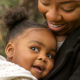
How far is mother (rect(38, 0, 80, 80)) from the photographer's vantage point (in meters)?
2.19

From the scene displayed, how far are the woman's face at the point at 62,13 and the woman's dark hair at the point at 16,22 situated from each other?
0.80 ft

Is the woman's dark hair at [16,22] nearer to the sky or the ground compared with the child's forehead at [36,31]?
nearer to the ground

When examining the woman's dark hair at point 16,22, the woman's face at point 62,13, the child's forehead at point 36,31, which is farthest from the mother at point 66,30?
the woman's dark hair at point 16,22

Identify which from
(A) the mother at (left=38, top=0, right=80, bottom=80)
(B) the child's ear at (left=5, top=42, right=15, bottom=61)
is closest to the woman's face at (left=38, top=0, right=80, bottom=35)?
(A) the mother at (left=38, top=0, right=80, bottom=80)

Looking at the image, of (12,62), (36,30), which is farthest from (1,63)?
(36,30)

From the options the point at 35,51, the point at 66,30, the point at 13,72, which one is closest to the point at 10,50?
the point at 35,51

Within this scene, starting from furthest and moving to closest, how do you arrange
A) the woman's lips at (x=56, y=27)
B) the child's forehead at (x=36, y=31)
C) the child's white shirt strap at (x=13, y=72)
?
the child's forehead at (x=36, y=31)
the woman's lips at (x=56, y=27)
the child's white shirt strap at (x=13, y=72)

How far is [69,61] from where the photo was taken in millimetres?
2258

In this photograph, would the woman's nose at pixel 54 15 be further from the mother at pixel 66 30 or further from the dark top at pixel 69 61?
the dark top at pixel 69 61

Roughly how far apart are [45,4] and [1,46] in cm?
284

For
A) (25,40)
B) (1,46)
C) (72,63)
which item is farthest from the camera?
(1,46)

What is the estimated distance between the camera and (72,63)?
2250 millimetres

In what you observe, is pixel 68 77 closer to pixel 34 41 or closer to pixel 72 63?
pixel 72 63

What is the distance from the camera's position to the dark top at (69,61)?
2223 mm
